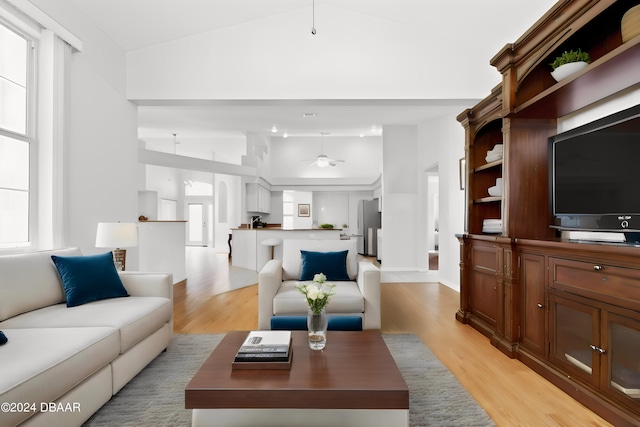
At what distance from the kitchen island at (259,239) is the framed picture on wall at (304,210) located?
3.27 meters

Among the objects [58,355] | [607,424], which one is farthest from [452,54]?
[58,355]

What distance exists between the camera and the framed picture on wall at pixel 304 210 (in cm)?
1066

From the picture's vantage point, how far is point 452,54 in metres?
4.02

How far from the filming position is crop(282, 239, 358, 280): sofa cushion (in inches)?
141

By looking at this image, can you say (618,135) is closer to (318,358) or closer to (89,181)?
(318,358)

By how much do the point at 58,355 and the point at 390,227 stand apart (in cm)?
614

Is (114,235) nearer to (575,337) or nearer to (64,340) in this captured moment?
(64,340)

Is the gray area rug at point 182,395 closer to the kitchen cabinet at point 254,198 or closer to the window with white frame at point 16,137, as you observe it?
the window with white frame at point 16,137

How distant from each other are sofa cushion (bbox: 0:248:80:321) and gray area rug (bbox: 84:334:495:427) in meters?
0.86

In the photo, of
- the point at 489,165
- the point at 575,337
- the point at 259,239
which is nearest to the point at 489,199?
the point at 489,165

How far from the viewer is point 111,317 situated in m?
2.17

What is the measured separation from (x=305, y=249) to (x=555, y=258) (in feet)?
7.35

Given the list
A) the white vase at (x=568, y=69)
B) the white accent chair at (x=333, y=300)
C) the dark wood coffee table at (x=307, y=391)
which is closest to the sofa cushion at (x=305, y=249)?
the white accent chair at (x=333, y=300)

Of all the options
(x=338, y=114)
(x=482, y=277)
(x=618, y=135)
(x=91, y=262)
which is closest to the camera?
(x=618, y=135)
